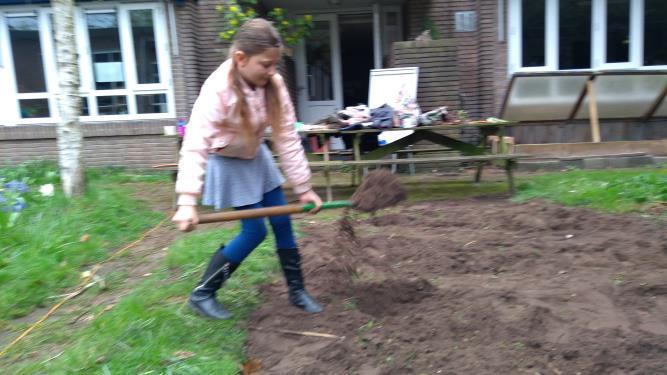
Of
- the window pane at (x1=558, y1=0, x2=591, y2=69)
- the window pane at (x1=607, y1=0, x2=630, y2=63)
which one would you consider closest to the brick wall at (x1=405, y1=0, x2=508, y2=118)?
the window pane at (x1=558, y1=0, x2=591, y2=69)

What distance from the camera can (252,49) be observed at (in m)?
2.52

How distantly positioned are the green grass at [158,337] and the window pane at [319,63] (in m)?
7.64

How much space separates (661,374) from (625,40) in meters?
8.30

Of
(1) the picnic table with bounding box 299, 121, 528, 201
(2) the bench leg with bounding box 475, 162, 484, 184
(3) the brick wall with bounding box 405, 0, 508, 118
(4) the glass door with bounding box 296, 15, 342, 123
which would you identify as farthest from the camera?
(4) the glass door with bounding box 296, 15, 342, 123

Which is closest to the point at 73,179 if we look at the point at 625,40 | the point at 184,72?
the point at 184,72

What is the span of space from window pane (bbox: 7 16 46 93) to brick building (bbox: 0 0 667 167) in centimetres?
2

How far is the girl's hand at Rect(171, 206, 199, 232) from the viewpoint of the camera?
2420 mm

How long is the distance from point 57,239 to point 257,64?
2835 mm

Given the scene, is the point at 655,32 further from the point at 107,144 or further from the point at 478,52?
the point at 107,144

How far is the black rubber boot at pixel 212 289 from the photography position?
2.94 metres

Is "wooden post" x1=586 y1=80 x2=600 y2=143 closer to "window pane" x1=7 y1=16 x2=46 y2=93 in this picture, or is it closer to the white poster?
the white poster

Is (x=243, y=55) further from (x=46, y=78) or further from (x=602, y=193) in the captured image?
(x=46, y=78)

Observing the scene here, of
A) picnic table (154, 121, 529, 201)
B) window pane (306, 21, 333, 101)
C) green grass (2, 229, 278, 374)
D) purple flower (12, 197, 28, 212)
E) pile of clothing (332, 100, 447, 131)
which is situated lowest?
green grass (2, 229, 278, 374)

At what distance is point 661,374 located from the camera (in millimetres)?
2238
